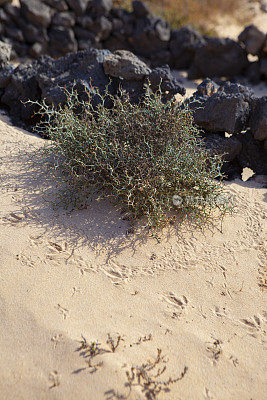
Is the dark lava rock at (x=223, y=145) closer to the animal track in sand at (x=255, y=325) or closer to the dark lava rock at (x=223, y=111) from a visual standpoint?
the dark lava rock at (x=223, y=111)

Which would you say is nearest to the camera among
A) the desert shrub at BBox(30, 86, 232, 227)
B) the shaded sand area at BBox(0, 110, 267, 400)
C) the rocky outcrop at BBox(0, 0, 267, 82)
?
the shaded sand area at BBox(0, 110, 267, 400)

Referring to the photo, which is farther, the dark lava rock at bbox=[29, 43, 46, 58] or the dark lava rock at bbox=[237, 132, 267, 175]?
the dark lava rock at bbox=[29, 43, 46, 58]

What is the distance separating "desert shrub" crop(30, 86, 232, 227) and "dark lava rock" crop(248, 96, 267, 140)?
884 mm

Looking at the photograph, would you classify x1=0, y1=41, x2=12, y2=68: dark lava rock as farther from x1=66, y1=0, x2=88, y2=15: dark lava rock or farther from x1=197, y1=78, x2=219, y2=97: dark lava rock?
x1=66, y1=0, x2=88, y2=15: dark lava rock

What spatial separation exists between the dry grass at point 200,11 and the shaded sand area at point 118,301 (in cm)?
712

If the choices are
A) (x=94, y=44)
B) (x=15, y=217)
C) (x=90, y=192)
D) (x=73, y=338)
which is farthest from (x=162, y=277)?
(x=94, y=44)

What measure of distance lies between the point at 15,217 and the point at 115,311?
113 centimetres

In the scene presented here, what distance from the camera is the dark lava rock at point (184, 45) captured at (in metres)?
7.40

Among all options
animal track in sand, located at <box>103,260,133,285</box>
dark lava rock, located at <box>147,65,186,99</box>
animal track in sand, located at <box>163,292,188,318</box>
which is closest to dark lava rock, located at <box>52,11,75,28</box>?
dark lava rock, located at <box>147,65,186,99</box>

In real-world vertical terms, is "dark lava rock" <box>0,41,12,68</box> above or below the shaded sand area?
above

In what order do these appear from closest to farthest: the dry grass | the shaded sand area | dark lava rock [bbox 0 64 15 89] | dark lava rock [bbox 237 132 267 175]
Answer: the shaded sand area < dark lava rock [bbox 237 132 267 175] < dark lava rock [bbox 0 64 15 89] < the dry grass

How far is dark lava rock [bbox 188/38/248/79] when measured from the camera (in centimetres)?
705

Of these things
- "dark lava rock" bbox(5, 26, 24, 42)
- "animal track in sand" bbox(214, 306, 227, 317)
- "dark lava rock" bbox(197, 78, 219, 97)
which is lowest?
"animal track in sand" bbox(214, 306, 227, 317)

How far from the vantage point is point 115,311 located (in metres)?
2.35
